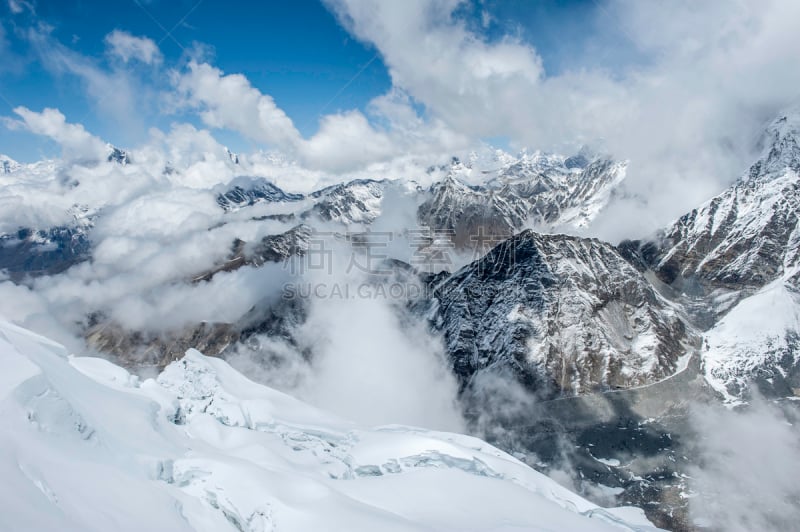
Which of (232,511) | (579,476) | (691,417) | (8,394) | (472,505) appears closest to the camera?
(8,394)

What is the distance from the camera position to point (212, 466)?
3406 centimetres

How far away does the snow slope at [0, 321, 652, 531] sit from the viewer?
2144 centimetres

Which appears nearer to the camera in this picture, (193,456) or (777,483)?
(193,456)

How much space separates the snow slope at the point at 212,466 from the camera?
844 inches

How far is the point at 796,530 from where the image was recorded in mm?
124438

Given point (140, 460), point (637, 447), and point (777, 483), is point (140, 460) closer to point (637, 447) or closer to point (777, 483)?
point (637, 447)

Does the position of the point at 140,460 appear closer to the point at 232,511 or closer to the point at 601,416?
the point at 232,511

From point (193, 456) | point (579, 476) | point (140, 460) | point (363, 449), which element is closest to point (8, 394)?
point (140, 460)

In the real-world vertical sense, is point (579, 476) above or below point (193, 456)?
above

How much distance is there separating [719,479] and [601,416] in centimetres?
4908

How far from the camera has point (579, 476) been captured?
511 ft

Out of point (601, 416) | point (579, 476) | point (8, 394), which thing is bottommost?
point (8, 394)

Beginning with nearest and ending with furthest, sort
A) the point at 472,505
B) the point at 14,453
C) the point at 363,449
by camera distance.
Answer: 1. the point at 14,453
2. the point at 472,505
3. the point at 363,449

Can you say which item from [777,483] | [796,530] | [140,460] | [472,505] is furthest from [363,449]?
[777,483]
